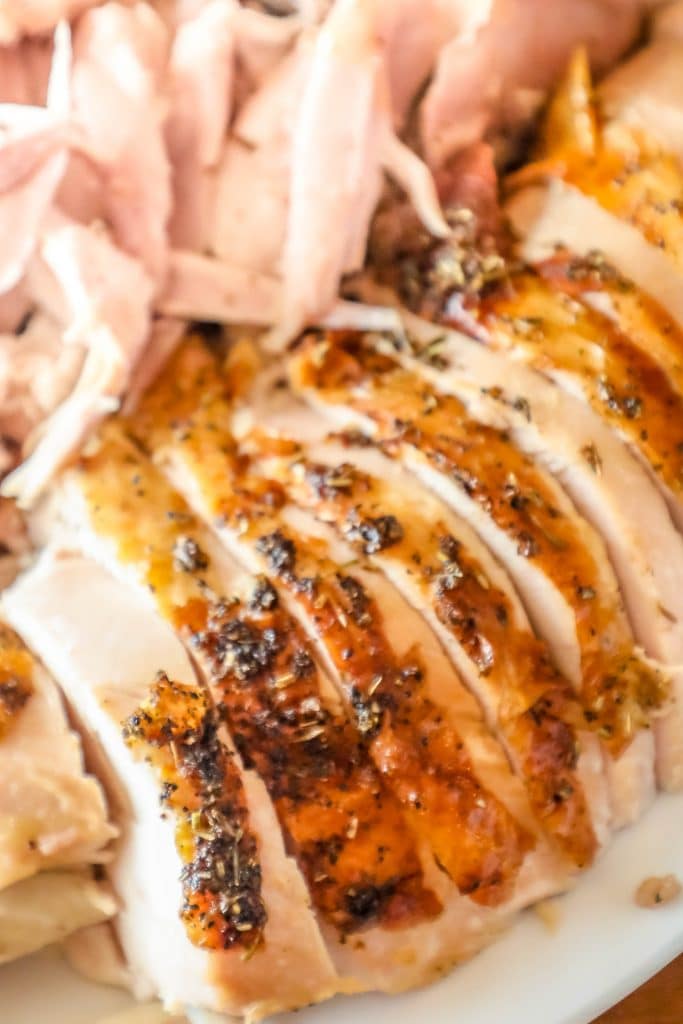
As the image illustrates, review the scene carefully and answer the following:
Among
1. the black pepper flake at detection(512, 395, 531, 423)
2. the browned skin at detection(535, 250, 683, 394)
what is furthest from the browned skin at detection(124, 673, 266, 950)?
the browned skin at detection(535, 250, 683, 394)

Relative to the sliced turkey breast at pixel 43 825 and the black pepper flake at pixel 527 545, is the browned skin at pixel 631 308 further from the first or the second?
the sliced turkey breast at pixel 43 825

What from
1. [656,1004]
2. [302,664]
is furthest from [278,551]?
[656,1004]

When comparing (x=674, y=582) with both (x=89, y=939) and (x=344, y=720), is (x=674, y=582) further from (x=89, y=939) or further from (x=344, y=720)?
(x=89, y=939)

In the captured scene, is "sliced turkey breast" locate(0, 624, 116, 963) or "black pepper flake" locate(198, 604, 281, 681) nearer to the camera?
"sliced turkey breast" locate(0, 624, 116, 963)

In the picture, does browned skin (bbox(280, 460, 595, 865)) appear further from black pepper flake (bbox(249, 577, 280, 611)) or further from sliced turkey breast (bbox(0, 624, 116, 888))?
sliced turkey breast (bbox(0, 624, 116, 888))

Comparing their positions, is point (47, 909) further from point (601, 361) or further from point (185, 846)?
point (601, 361)

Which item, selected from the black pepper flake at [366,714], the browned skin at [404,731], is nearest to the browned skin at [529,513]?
the browned skin at [404,731]
